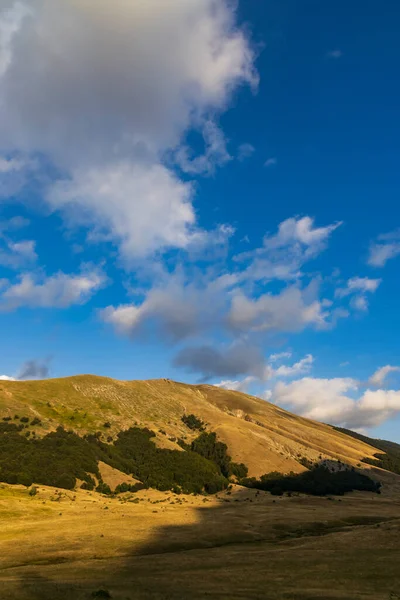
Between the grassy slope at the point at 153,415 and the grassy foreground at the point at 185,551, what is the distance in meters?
43.1

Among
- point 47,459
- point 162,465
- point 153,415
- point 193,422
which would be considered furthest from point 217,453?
point 47,459

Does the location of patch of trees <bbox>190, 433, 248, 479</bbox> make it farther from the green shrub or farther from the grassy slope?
the green shrub

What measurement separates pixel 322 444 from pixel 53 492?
4618 inches

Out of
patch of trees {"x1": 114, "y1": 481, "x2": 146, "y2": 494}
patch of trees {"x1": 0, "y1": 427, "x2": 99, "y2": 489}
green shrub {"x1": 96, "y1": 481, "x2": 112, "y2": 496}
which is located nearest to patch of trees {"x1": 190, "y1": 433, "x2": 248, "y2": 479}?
patch of trees {"x1": 114, "y1": 481, "x2": 146, "y2": 494}

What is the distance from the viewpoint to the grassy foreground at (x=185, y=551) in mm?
22953

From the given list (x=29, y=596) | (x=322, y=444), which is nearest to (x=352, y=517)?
(x=29, y=596)

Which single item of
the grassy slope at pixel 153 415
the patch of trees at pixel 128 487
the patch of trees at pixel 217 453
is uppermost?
the grassy slope at pixel 153 415

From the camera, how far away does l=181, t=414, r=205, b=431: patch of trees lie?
430ft

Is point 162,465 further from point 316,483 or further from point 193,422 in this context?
point 316,483

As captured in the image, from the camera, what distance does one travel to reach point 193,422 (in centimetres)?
13362

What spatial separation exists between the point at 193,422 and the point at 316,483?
147 feet

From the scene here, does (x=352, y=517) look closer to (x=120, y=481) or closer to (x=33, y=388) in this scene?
(x=120, y=481)

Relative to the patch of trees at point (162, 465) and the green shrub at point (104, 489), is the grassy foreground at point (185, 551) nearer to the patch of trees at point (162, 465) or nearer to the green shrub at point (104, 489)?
A: the green shrub at point (104, 489)

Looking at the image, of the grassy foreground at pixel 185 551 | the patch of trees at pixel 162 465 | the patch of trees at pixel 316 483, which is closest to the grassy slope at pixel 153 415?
the patch of trees at pixel 162 465
